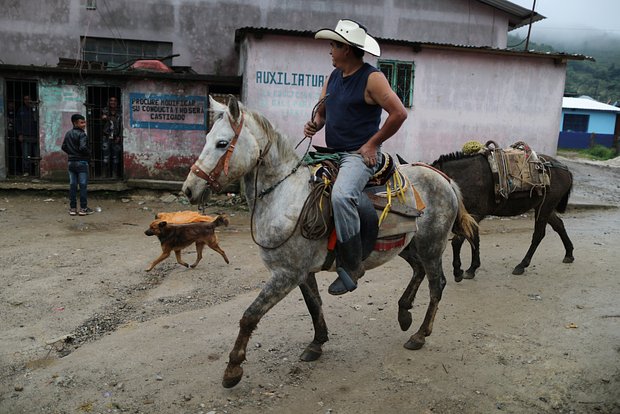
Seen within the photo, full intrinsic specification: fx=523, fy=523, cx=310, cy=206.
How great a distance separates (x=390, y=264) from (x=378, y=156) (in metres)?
3.80

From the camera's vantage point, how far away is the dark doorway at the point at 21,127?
12414mm

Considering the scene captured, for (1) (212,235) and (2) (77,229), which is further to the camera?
(2) (77,229)

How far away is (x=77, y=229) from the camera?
9.52 m

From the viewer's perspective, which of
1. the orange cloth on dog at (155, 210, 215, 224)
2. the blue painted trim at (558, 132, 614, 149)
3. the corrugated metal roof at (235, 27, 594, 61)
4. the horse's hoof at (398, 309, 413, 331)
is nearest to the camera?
the horse's hoof at (398, 309, 413, 331)

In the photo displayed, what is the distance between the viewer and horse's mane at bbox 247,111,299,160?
12.6ft

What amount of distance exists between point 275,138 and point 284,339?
79.9 inches

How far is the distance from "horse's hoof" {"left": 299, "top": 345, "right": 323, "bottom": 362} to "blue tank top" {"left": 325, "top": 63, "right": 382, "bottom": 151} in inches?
68.6

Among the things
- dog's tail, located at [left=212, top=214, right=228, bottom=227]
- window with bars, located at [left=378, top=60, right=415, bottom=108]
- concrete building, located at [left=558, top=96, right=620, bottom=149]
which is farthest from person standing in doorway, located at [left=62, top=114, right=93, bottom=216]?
concrete building, located at [left=558, top=96, right=620, bottom=149]

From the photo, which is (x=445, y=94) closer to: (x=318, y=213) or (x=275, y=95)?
(x=275, y=95)

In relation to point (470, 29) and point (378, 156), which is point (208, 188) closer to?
point (378, 156)

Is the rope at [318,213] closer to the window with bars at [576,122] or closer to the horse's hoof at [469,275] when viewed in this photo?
the horse's hoof at [469,275]

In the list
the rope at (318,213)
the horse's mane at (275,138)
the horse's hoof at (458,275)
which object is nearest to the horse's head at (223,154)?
the horse's mane at (275,138)

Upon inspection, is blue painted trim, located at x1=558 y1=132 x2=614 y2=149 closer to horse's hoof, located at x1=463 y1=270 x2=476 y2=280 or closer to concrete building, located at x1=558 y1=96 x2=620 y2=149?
concrete building, located at x1=558 y1=96 x2=620 y2=149

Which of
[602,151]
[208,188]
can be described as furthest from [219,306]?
[602,151]
